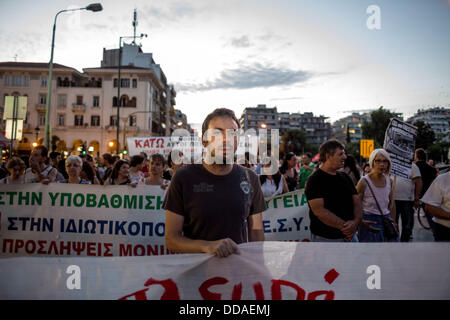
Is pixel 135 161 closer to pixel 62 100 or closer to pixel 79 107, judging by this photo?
pixel 79 107

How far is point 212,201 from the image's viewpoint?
217 centimetres

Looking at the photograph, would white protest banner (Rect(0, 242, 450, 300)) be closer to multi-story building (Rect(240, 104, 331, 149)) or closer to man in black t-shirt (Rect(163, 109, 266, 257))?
man in black t-shirt (Rect(163, 109, 266, 257))

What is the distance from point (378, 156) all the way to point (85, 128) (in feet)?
178

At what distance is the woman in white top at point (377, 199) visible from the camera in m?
4.33

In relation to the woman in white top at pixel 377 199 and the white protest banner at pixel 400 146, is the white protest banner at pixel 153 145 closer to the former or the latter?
the white protest banner at pixel 400 146

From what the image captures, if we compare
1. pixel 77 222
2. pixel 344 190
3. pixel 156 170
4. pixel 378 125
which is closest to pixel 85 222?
pixel 77 222

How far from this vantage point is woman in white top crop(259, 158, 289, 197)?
628cm

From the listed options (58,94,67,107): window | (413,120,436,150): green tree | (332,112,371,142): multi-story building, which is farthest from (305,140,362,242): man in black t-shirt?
(332,112,371,142): multi-story building

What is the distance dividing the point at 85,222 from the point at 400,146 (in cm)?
553

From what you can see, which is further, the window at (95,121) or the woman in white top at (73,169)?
the window at (95,121)

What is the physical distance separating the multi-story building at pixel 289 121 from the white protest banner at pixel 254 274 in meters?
160

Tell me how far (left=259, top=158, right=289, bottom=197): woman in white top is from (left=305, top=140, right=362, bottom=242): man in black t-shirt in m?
A: 2.50

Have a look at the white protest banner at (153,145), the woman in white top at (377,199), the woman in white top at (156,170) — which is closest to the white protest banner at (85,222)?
the woman in white top at (156,170)
